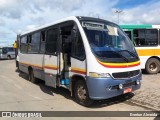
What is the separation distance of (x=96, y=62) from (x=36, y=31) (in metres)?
5.90

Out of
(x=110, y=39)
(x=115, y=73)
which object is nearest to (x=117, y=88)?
(x=115, y=73)

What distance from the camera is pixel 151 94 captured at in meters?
9.50

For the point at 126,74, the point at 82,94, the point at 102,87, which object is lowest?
the point at 82,94

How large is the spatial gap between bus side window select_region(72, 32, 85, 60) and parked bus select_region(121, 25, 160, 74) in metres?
7.09

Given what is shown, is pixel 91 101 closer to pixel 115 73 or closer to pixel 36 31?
pixel 115 73

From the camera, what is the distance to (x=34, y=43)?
13.3 m

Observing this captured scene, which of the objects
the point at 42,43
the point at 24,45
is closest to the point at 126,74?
the point at 42,43

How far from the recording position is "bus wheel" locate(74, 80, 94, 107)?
26.8 ft

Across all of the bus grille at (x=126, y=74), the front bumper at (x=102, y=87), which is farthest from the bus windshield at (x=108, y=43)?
the front bumper at (x=102, y=87)

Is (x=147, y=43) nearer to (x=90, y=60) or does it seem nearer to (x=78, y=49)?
(x=78, y=49)

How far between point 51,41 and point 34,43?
3125 mm

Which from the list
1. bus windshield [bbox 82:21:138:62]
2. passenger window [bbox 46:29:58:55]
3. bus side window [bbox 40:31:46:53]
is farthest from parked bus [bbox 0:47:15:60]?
bus windshield [bbox 82:21:138:62]

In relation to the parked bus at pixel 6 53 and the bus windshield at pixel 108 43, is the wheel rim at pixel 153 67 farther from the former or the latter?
the parked bus at pixel 6 53

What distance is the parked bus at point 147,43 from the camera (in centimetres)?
1495
